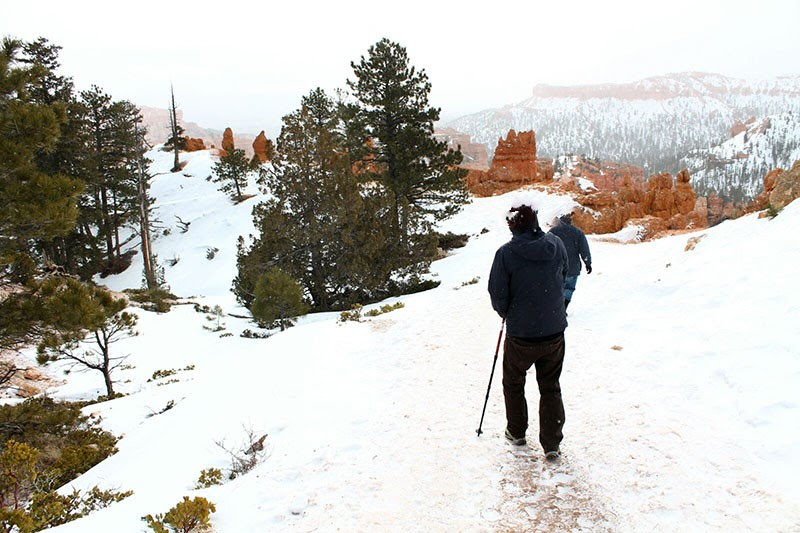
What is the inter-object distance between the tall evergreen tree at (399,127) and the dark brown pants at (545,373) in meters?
15.1

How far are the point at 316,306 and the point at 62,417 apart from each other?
930cm

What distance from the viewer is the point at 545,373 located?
3.86 meters

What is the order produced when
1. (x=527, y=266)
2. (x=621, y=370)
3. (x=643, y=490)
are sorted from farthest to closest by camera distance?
1. (x=621, y=370)
2. (x=527, y=266)
3. (x=643, y=490)

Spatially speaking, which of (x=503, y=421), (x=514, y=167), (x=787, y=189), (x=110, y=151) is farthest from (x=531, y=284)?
(x=514, y=167)

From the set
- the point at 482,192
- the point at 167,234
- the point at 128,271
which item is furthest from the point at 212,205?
the point at 482,192

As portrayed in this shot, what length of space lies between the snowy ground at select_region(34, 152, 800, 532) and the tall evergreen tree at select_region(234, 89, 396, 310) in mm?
5949

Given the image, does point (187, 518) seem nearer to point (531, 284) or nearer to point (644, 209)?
point (531, 284)

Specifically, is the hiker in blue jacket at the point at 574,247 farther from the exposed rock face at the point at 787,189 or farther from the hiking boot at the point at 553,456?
the exposed rock face at the point at 787,189

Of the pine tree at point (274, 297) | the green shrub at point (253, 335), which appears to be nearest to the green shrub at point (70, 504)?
the pine tree at point (274, 297)

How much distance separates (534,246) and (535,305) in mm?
536

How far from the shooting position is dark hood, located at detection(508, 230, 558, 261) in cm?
370

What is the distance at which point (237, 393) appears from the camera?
6.37 m

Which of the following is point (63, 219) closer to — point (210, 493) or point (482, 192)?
point (210, 493)

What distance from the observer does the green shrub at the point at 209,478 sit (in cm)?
407
